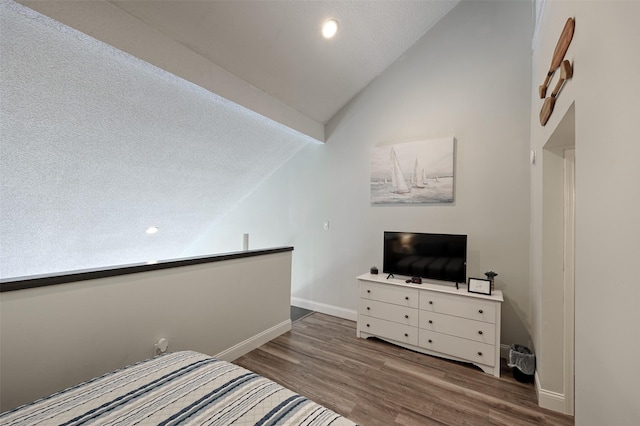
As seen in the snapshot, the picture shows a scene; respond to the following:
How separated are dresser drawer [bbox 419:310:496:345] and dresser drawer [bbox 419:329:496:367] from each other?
4cm

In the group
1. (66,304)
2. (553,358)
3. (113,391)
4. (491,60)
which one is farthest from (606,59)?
(66,304)

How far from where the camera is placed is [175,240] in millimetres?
4332

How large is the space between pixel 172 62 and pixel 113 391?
6.90 feet

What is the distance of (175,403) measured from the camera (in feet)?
3.36

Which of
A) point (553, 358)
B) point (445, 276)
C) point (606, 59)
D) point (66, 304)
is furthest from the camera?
point (445, 276)

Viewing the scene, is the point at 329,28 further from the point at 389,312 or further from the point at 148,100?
the point at 389,312

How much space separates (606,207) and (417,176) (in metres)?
2.24

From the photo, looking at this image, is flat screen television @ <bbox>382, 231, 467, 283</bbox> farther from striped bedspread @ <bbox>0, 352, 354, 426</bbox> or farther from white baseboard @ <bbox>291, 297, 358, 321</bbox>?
striped bedspread @ <bbox>0, 352, 354, 426</bbox>

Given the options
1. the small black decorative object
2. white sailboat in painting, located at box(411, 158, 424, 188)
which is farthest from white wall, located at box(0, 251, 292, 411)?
the small black decorative object

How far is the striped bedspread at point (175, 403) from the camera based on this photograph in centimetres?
94

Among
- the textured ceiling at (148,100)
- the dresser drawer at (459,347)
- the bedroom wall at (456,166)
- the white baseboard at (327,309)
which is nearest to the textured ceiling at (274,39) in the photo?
the textured ceiling at (148,100)

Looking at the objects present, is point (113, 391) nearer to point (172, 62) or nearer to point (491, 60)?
point (172, 62)

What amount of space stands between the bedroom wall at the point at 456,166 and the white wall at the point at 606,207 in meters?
1.55

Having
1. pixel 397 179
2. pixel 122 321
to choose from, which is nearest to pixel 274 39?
pixel 397 179
